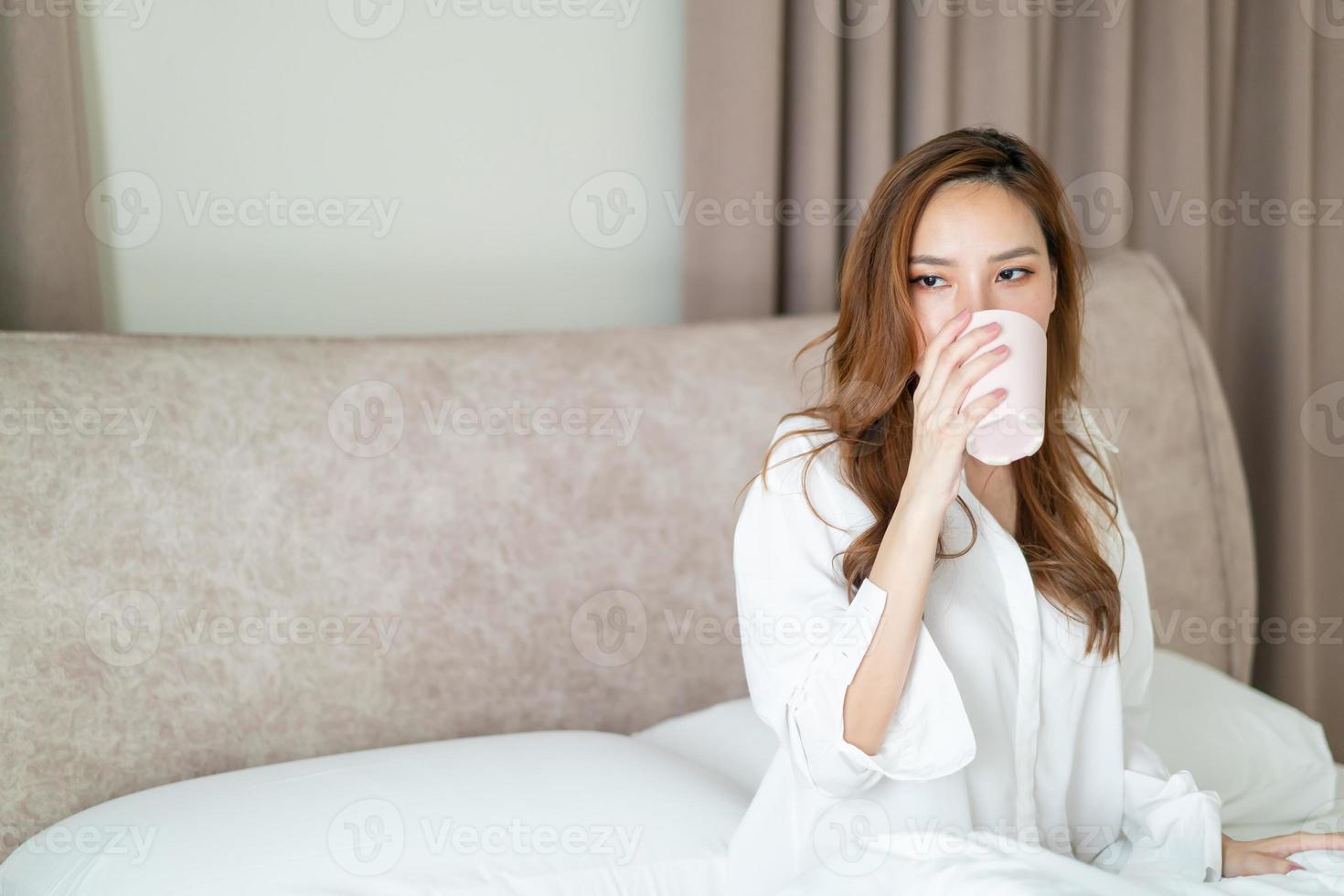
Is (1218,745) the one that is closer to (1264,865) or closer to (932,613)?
(1264,865)

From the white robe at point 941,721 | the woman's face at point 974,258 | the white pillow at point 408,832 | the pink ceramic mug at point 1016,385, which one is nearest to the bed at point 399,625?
the white pillow at point 408,832

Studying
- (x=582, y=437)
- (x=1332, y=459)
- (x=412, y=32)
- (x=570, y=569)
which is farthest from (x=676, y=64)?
(x=1332, y=459)

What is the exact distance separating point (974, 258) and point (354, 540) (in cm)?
90

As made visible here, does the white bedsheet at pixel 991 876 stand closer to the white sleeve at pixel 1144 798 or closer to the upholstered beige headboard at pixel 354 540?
the white sleeve at pixel 1144 798

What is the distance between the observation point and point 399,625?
5.06 ft

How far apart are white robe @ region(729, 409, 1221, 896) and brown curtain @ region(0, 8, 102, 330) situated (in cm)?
106

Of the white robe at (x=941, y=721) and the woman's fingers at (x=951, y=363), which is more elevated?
the woman's fingers at (x=951, y=363)

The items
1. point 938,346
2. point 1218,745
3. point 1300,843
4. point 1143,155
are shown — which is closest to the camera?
point 938,346

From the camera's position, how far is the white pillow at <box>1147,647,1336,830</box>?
1.58 metres

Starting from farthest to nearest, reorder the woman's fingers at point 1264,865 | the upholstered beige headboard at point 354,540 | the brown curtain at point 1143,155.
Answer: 1. the brown curtain at point 1143,155
2. the upholstered beige headboard at point 354,540
3. the woman's fingers at point 1264,865

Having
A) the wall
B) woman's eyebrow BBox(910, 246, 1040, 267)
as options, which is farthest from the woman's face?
the wall

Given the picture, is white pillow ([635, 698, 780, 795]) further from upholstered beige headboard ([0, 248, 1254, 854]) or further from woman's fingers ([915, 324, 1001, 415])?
woman's fingers ([915, 324, 1001, 415])

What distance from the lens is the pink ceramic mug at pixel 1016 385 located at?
1.02 meters

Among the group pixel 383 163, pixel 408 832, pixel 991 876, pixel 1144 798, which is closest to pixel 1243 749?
pixel 1144 798
